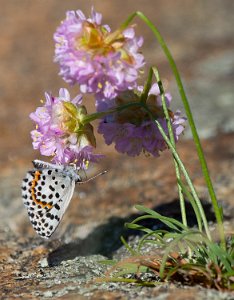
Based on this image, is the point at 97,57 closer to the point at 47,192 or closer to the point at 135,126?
the point at 135,126

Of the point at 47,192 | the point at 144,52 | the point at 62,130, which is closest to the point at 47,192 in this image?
the point at 47,192

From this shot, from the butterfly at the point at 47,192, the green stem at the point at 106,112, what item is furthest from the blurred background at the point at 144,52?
the green stem at the point at 106,112

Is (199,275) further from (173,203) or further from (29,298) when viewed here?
(173,203)

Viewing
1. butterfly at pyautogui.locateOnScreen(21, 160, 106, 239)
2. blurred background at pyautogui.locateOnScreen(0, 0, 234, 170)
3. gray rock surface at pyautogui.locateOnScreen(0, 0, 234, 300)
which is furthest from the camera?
blurred background at pyautogui.locateOnScreen(0, 0, 234, 170)

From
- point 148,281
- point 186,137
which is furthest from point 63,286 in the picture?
point 186,137

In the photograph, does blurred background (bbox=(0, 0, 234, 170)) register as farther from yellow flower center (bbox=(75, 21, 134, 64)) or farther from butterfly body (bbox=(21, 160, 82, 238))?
yellow flower center (bbox=(75, 21, 134, 64))

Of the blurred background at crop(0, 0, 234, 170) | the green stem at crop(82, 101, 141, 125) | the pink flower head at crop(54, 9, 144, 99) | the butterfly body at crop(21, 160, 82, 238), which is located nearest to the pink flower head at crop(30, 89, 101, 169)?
the green stem at crop(82, 101, 141, 125)
